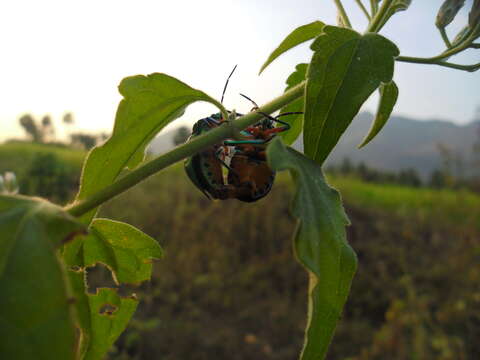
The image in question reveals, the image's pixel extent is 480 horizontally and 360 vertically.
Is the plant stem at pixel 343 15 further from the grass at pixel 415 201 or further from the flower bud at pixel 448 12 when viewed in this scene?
the grass at pixel 415 201

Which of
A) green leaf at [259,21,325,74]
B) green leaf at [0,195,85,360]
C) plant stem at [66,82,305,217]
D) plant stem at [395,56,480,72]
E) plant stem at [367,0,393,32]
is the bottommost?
green leaf at [0,195,85,360]

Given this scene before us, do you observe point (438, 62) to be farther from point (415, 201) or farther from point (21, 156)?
point (21, 156)

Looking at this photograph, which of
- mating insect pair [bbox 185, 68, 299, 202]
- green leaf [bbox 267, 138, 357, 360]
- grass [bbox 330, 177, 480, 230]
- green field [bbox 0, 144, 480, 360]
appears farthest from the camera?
grass [bbox 330, 177, 480, 230]

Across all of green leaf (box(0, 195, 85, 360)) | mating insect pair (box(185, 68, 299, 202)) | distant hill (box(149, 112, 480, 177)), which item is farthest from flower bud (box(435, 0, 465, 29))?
distant hill (box(149, 112, 480, 177))

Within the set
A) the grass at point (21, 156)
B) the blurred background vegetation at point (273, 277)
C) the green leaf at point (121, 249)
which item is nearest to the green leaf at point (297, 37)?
the green leaf at point (121, 249)

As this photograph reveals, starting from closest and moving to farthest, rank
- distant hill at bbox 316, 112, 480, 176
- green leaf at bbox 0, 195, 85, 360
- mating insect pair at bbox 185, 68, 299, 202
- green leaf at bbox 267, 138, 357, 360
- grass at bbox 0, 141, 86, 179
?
1. green leaf at bbox 0, 195, 85, 360
2. green leaf at bbox 267, 138, 357, 360
3. mating insect pair at bbox 185, 68, 299, 202
4. grass at bbox 0, 141, 86, 179
5. distant hill at bbox 316, 112, 480, 176

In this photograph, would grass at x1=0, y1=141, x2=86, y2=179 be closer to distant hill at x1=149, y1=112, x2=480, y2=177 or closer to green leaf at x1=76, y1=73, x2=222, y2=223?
green leaf at x1=76, y1=73, x2=222, y2=223

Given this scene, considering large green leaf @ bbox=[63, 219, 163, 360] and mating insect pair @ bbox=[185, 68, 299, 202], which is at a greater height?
mating insect pair @ bbox=[185, 68, 299, 202]
